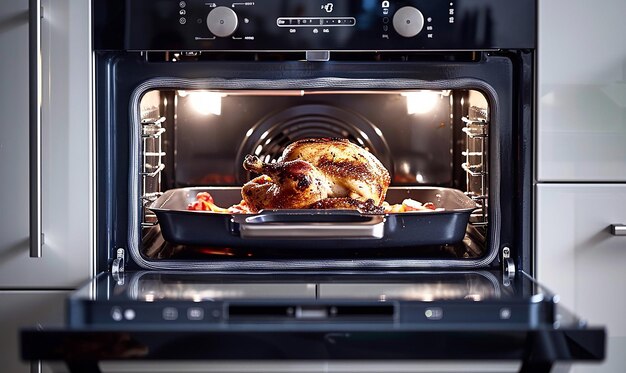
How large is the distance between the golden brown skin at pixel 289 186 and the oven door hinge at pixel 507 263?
0.37 m

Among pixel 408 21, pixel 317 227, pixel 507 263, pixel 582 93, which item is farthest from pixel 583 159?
pixel 317 227

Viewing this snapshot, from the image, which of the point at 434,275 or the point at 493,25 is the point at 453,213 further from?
the point at 493,25

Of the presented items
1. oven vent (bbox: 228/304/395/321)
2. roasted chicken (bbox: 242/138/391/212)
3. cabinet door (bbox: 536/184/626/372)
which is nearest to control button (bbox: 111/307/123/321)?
oven vent (bbox: 228/304/395/321)

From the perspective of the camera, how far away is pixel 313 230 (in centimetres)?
169

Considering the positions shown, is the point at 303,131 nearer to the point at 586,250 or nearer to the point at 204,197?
the point at 204,197

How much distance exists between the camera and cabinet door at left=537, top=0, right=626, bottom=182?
182 cm

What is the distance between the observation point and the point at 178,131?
220 centimetres

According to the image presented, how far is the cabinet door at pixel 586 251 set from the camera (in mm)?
1847

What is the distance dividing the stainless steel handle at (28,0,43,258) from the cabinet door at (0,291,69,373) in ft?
0.33

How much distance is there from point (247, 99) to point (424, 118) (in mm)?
405

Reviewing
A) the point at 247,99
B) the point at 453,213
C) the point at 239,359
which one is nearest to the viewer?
the point at 239,359

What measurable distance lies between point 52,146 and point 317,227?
1.79 feet

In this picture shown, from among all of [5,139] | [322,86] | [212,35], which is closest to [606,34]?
[322,86]

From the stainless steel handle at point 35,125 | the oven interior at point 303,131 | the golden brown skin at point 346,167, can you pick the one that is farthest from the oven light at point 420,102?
the stainless steel handle at point 35,125
